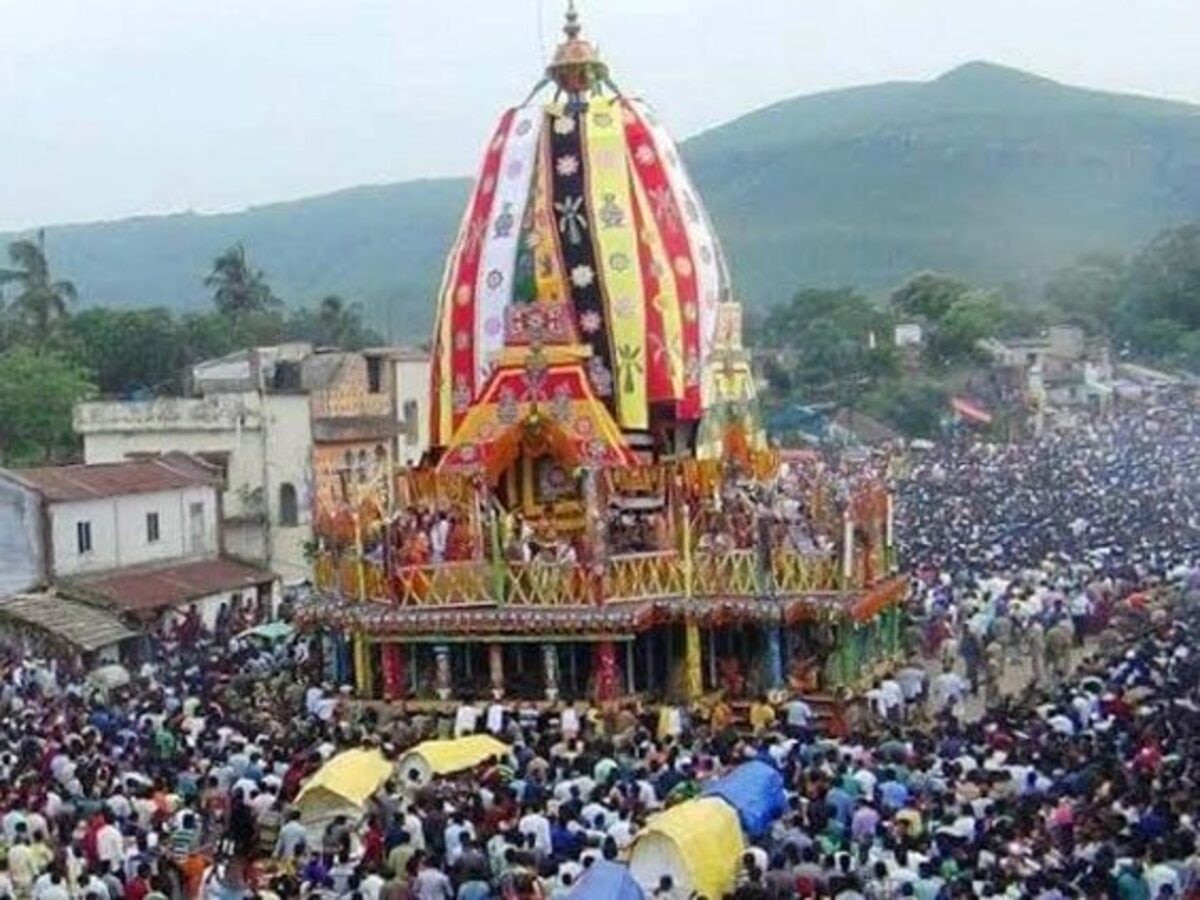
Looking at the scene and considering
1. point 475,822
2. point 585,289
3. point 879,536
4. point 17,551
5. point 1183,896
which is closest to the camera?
point 1183,896

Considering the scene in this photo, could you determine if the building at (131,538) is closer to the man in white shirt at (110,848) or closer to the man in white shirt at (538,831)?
the man in white shirt at (110,848)

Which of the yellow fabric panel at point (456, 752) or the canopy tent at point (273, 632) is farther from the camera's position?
the canopy tent at point (273, 632)

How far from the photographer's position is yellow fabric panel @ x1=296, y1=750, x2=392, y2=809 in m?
17.8

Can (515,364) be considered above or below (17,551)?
above

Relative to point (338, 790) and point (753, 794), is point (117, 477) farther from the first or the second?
point (753, 794)

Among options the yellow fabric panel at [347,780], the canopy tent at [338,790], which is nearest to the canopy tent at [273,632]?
the yellow fabric panel at [347,780]

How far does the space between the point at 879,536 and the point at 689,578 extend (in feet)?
9.99

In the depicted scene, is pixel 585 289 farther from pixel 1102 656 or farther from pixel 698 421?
pixel 1102 656

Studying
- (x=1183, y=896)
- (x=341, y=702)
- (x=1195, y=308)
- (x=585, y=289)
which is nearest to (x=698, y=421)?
(x=585, y=289)

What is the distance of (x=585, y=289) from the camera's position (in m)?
30.7

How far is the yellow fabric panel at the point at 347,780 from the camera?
17.8 meters

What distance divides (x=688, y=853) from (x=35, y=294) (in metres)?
59.8

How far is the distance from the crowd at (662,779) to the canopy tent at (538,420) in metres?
3.92

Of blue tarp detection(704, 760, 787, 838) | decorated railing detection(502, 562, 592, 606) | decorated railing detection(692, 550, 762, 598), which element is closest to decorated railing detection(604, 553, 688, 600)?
decorated railing detection(692, 550, 762, 598)
